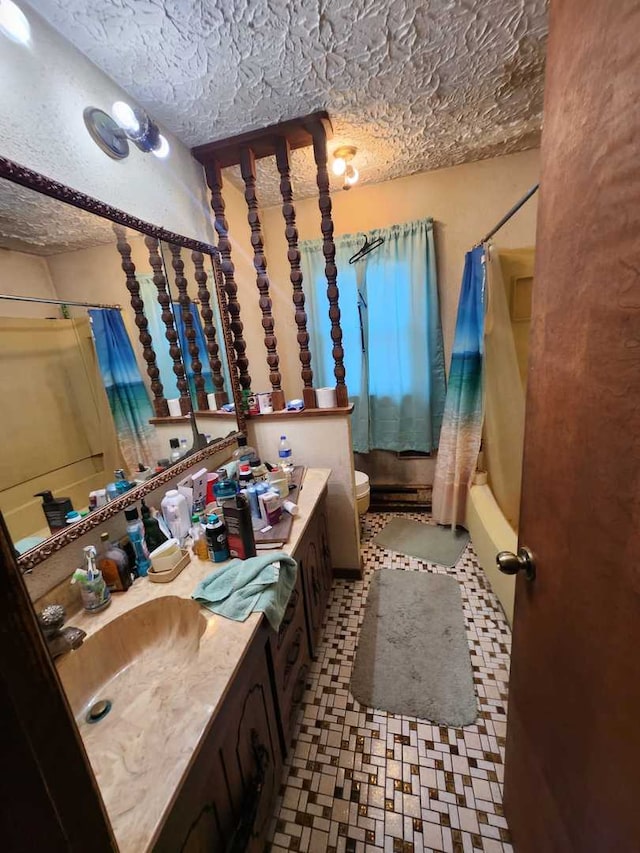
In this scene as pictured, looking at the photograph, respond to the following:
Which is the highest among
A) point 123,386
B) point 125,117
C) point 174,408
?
point 125,117

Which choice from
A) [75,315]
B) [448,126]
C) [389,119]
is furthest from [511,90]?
[75,315]

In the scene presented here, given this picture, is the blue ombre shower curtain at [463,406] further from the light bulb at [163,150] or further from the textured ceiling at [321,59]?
the light bulb at [163,150]

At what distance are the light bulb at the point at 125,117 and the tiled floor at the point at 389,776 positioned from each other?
2.28 m

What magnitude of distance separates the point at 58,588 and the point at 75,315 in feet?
2.52

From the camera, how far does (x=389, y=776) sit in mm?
1068

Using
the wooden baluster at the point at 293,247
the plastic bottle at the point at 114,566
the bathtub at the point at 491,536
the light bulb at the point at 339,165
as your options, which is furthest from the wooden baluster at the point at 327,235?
the plastic bottle at the point at 114,566

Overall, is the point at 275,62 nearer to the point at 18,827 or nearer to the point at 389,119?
the point at 389,119

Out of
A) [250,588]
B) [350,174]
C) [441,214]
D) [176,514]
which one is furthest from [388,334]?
[250,588]

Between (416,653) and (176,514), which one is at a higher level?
(176,514)

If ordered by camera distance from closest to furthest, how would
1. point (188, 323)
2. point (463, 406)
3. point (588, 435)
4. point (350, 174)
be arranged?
point (588, 435) < point (188, 323) < point (350, 174) < point (463, 406)

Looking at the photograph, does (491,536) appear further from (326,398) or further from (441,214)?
(441,214)

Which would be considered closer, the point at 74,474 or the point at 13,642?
the point at 13,642

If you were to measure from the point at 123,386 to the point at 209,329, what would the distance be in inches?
23.8

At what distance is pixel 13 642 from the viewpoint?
9.4 inches
